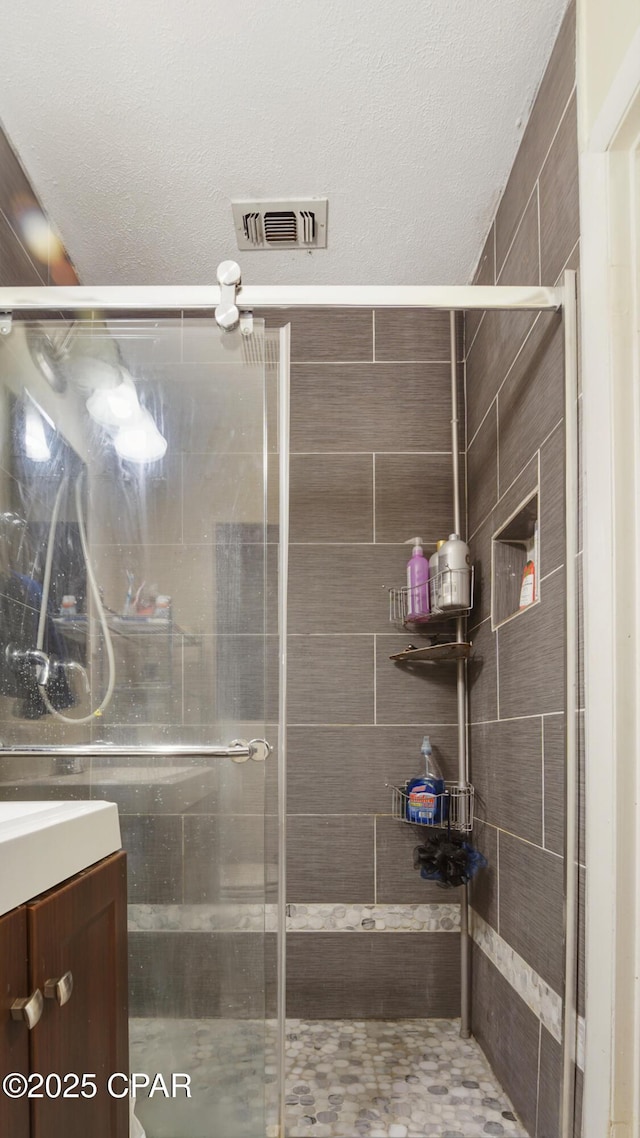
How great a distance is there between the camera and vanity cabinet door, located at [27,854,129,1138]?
0.85 meters

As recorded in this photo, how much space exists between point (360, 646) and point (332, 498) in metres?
0.48

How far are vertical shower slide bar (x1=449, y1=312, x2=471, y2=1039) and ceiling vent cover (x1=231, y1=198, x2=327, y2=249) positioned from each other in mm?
613

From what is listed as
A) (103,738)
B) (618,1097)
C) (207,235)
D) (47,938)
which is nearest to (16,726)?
(103,738)

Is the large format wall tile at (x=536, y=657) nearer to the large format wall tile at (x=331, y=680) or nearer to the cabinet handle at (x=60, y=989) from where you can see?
the large format wall tile at (x=331, y=680)

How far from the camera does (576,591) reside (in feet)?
5.31

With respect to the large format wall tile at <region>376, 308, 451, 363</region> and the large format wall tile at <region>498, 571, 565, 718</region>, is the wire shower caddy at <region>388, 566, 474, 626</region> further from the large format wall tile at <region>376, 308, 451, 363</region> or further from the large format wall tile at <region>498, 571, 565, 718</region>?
the large format wall tile at <region>376, 308, 451, 363</region>

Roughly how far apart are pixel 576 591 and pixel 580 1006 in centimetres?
75

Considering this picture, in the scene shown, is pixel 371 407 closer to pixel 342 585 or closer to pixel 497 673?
pixel 342 585

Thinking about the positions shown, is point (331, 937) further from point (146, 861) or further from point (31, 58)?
point (31, 58)

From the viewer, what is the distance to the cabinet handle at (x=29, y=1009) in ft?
2.58

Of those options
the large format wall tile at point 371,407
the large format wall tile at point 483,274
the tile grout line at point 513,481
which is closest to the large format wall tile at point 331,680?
the tile grout line at point 513,481

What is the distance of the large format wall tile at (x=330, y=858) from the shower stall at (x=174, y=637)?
1059mm

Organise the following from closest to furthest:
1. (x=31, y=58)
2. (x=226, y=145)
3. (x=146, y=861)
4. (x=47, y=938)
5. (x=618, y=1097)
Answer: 1. (x=47, y=938)
2. (x=618, y=1097)
3. (x=146, y=861)
4. (x=31, y=58)
5. (x=226, y=145)

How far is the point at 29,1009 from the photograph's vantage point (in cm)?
80
